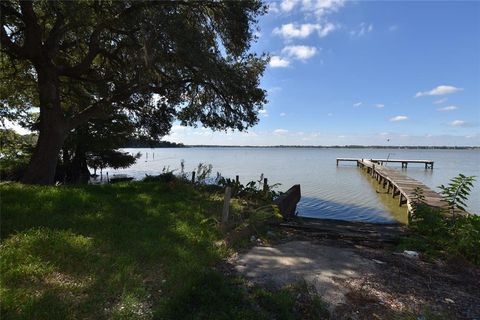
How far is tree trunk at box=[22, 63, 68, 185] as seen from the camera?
11.8 metres

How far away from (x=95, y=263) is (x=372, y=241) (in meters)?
6.00

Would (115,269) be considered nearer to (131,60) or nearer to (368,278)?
(368,278)

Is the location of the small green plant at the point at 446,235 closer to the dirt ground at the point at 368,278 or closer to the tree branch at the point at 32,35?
the dirt ground at the point at 368,278

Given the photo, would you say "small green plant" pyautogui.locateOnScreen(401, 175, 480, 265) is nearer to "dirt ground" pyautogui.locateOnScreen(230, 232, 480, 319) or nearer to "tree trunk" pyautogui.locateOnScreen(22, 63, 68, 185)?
"dirt ground" pyautogui.locateOnScreen(230, 232, 480, 319)

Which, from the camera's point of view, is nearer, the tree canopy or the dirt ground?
the dirt ground

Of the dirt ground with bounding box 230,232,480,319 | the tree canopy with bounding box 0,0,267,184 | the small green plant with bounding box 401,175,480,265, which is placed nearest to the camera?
the dirt ground with bounding box 230,232,480,319

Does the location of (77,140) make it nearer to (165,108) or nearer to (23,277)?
(165,108)

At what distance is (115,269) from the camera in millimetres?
4781

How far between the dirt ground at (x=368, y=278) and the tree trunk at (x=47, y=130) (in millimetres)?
8576

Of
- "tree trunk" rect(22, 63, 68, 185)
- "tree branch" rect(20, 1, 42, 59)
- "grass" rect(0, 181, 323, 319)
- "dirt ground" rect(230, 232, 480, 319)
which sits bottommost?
"dirt ground" rect(230, 232, 480, 319)

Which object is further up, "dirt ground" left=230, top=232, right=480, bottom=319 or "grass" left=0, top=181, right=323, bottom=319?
"grass" left=0, top=181, right=323, bottom=319

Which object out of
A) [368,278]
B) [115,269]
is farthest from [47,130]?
[368,278]

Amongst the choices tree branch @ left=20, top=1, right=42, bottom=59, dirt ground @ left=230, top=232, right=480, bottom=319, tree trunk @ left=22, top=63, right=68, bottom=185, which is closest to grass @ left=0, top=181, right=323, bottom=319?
dirt ground @ left=230, top=232, right=480, bottom=319

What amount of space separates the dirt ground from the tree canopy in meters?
6.39
